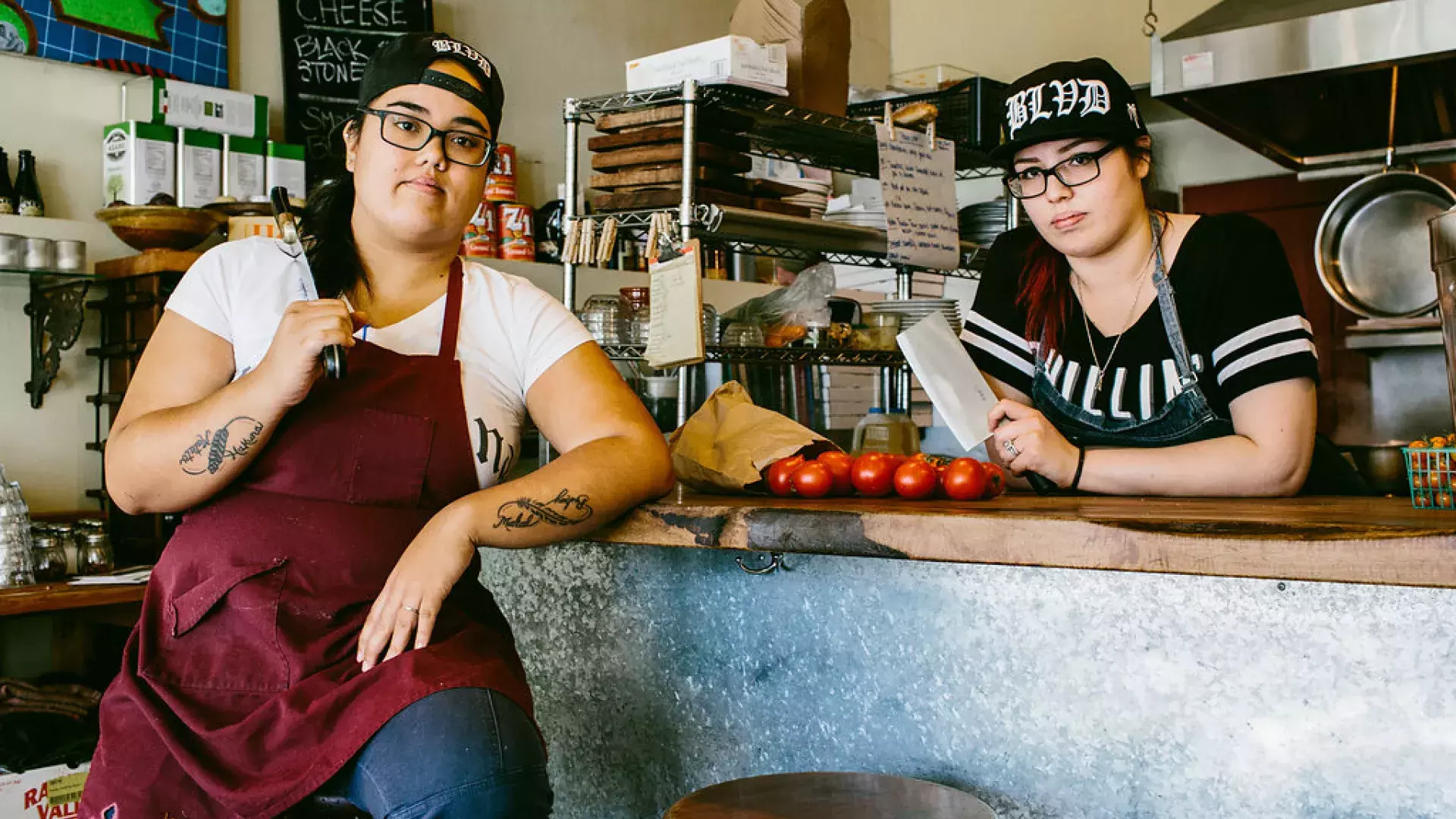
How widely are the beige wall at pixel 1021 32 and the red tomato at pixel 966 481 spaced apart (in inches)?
159

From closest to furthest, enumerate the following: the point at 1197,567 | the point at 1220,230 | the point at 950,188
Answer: the point at 1197,567, the point at 1220,230, the point at 950,188

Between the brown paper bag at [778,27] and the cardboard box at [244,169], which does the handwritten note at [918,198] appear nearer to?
the brown paper bag at [778,27]

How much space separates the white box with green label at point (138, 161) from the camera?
3375mm

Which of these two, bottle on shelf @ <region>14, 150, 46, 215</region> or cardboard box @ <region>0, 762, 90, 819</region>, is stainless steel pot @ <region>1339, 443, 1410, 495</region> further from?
bottle on shelf @ <region>14, 150, 46, 215</region>

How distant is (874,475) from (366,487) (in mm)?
737

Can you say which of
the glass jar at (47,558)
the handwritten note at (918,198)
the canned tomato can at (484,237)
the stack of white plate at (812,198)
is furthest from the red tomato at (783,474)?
the canned tomato can at (484,237)

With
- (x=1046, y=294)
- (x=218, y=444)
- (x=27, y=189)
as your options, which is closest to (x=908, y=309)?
(x=1046, y=294)

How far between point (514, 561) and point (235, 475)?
681mm

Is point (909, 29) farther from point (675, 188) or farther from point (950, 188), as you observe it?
point (675, 188)

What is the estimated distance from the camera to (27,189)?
3.31m

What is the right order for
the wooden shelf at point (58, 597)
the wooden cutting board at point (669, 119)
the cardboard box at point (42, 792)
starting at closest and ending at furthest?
the cardboard box at point (42, 792) → the wooden shelf at point (58, 597) → the wooden cutting board at point (669, 119)

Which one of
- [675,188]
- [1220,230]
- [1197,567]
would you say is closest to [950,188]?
[675,188]

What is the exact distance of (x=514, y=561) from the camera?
211 centimetres

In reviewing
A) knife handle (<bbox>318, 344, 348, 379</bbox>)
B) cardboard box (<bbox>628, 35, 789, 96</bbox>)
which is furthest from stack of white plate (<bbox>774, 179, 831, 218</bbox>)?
knife handle (<bbox>318, 344, 348, 379</bbox>)
